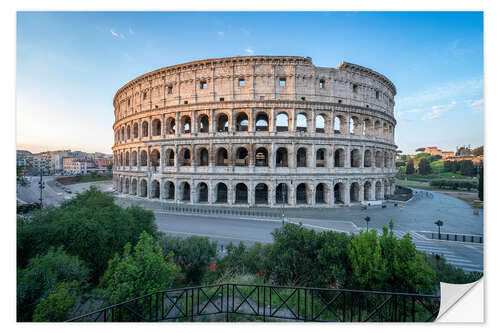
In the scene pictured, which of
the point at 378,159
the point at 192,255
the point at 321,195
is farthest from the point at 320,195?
the point at 192,255

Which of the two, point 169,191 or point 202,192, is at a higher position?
point 202,192

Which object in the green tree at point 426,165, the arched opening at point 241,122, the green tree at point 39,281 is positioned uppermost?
the arched opening at point 241,122

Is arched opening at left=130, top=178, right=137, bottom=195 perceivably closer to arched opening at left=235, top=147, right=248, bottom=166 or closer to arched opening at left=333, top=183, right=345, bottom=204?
arched opening at left=235, top=147, right=248, bottom=166

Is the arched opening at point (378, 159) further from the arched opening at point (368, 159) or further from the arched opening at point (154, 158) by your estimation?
the arched opening at point (154, 158)

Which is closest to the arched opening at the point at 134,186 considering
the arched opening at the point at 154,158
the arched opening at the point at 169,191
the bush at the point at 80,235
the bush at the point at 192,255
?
the arched opening at the point at 154,158

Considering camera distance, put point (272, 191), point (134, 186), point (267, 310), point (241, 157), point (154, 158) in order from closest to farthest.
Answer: point (267, 310), point (272, 191), point (154, 158), point (241, 157), point (134, 186)

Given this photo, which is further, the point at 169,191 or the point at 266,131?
the point at 169,191

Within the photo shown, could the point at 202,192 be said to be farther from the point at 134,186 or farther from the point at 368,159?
the point at 368,159
